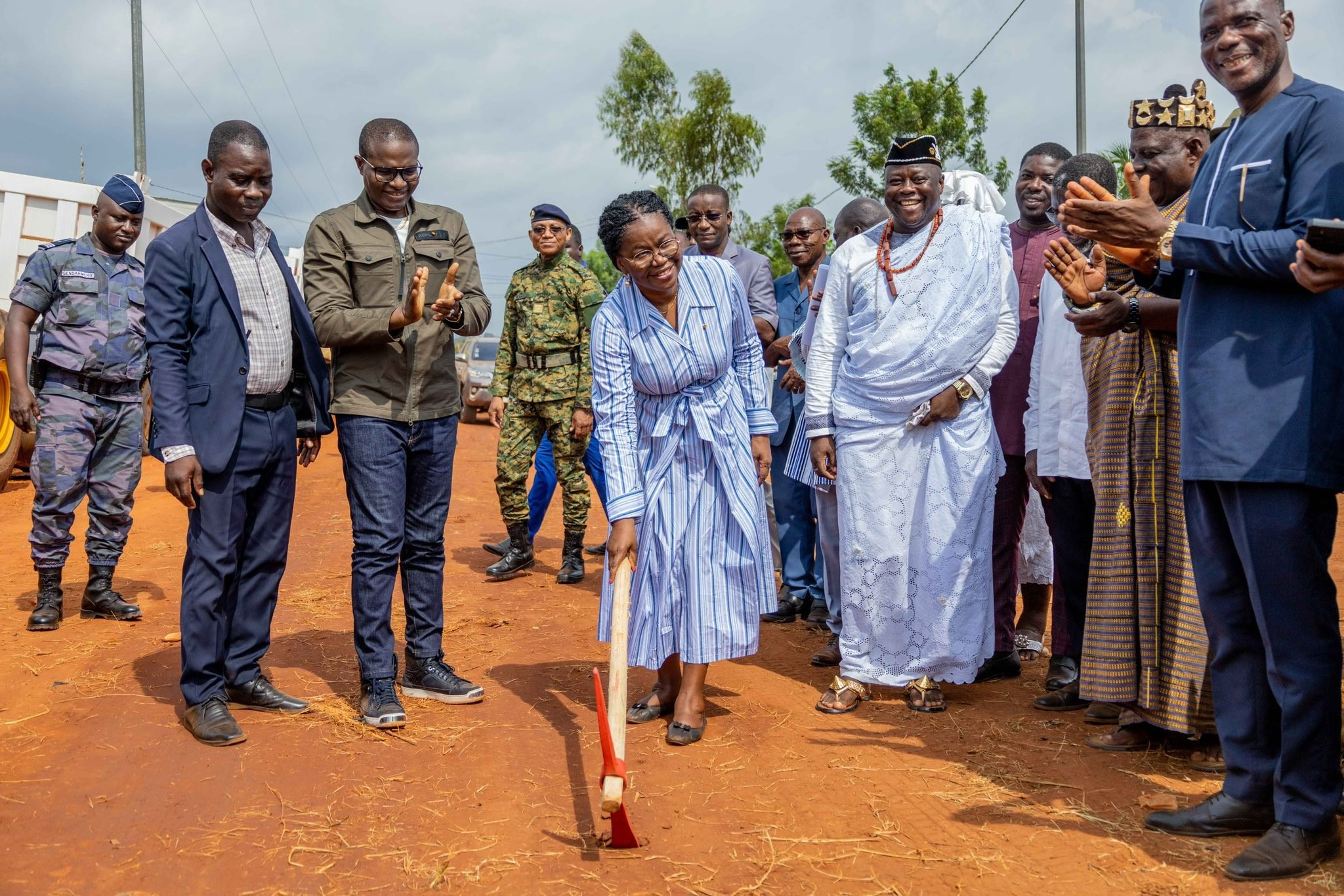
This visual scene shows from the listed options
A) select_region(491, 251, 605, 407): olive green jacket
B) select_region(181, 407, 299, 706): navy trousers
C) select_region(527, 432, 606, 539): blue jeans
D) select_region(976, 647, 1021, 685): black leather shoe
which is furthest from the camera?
select_region(527, 432, 606, 539): blue jeans

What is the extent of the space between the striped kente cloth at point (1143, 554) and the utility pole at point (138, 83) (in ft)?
65.2

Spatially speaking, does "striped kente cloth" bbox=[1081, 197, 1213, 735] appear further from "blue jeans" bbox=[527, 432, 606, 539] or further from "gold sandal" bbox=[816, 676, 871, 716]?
"blue jeans" bbox=[527, 432, 606, 539]

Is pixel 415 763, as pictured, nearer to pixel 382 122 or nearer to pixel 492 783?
pixel 492 783

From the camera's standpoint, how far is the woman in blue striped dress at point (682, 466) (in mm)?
4430

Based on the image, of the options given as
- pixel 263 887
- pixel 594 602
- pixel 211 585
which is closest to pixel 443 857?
pixel 263 887

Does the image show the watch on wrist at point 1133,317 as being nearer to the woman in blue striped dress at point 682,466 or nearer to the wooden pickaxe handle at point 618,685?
the woman in blue striped dress at point 682,466

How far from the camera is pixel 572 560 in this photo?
7.62 metres

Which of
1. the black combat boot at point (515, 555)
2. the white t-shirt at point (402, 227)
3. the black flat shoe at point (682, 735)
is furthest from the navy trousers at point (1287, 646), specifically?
the black combat boot at point (515, 555)

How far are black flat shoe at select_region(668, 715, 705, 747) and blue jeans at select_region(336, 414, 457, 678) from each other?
4.01 feet

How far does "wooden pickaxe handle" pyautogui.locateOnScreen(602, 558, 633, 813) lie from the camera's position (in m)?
3.21

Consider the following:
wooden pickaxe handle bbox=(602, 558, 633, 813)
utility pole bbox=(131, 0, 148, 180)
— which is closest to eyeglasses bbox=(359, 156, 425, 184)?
wooden pickaxe handle bbox=(602, 558, 633, 813)

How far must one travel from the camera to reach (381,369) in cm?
458

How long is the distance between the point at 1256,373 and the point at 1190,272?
0.39 m

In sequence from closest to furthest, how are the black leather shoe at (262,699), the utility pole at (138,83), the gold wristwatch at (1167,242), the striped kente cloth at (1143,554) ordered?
the gold wristwatch at (1167,242), the striped kente cloth at (1143,554), the black leather shoe at (262,699), the utility pole at (138,83)
